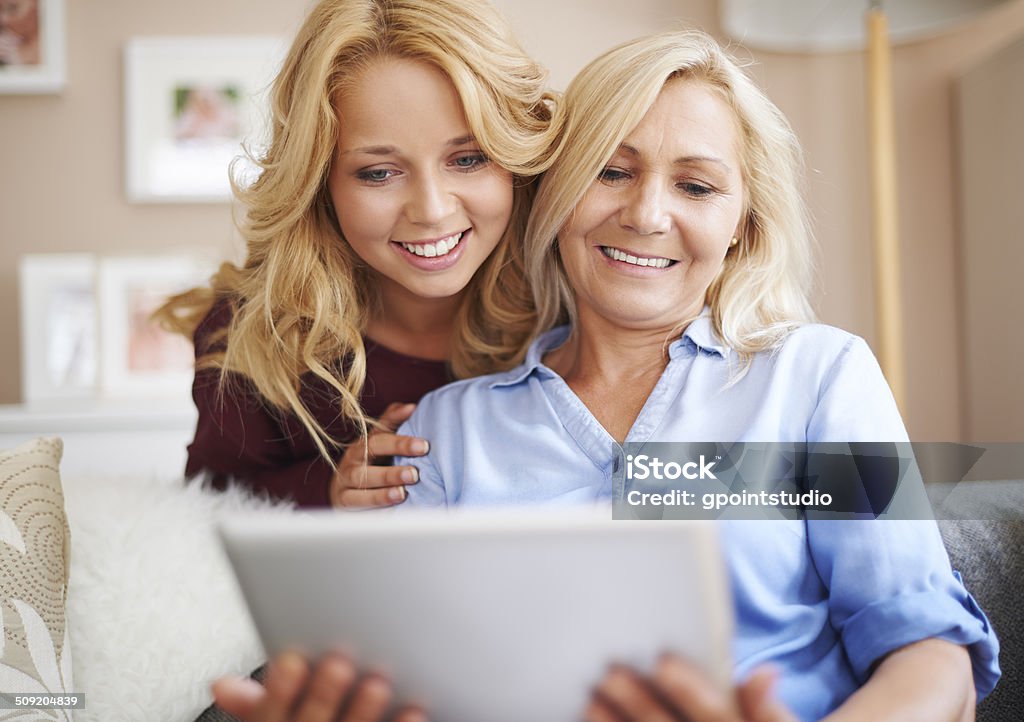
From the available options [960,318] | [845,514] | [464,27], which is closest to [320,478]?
[464,27]

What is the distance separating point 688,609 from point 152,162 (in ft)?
7.72

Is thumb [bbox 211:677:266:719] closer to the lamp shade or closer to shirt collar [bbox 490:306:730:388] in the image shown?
shirt collar [bbox 490:306:730:388]

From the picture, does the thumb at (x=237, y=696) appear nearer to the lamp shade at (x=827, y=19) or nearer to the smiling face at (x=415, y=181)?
the smiling face at (x=415, y=181)

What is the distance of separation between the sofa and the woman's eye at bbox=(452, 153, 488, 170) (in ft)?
1.55

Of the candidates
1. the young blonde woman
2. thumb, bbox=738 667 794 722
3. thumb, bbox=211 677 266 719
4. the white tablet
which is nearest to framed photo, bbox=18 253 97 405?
the young blonde woman

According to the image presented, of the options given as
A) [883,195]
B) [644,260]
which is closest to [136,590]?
[644,260]

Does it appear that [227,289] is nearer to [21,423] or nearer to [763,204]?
[763,204]

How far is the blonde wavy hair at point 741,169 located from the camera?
35.7 inches

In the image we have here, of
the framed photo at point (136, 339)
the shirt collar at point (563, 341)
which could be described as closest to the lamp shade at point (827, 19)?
the shirt collar at point (563, 341)

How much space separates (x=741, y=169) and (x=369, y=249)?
43 cm

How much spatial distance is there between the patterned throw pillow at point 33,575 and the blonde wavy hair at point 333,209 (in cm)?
31

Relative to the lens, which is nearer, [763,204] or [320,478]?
[763,204]

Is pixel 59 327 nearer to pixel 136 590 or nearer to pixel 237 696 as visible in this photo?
pixel 136 590

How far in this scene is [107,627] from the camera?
3.08ft
